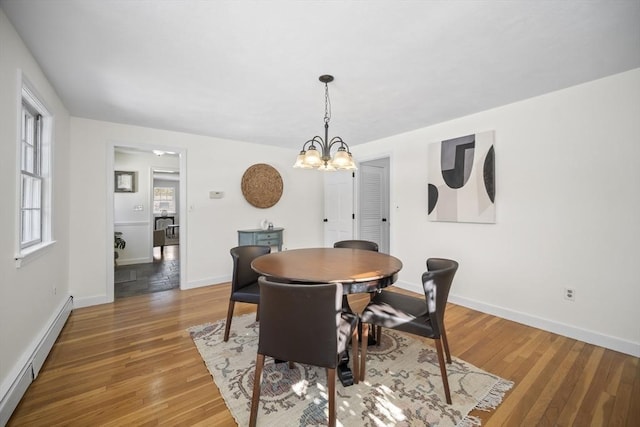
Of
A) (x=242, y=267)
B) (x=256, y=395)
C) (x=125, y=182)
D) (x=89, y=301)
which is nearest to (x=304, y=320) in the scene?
(x=256, y=395)

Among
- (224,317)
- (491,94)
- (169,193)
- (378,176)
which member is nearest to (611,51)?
(491,94)

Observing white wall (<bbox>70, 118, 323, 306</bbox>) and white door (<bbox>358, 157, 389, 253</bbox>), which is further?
white door (<bbox>358, 157, 389, 253</bbox>)

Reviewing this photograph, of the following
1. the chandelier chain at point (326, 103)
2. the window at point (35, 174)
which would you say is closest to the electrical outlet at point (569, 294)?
the chandelier chain at point (326, 103)

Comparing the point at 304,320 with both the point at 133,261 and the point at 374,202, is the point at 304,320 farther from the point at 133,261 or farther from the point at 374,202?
the point at 133,261

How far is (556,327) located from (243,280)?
9.97 ft

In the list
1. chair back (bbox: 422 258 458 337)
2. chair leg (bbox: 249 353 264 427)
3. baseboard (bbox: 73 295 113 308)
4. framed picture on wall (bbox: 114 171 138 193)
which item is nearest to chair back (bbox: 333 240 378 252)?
chair back (bbox: 422 258 458 337)

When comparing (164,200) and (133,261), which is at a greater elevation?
(164,200)

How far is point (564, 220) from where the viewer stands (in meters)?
2.47

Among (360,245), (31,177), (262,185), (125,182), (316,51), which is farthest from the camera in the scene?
(125,182)

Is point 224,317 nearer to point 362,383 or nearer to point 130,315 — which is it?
point 130,315

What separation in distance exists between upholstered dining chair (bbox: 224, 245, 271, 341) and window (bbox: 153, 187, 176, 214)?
8.27 metres

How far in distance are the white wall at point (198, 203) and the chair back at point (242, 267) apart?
1715 mm

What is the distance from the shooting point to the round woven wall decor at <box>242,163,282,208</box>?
437cm

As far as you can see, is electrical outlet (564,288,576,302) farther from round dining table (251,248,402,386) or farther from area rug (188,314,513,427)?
round dining table (251,248,402,386)
